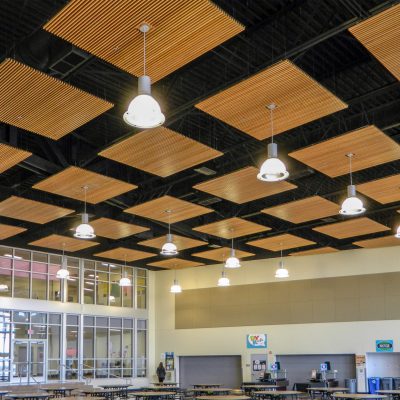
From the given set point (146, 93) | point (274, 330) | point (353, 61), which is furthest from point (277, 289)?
point (146, 93)

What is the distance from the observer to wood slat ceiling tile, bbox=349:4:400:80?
6.81 m

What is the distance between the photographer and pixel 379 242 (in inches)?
783

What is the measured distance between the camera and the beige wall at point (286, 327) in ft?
68.1

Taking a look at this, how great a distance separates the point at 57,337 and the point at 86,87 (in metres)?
14.3

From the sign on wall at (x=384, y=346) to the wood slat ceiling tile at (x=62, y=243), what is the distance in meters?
10.7

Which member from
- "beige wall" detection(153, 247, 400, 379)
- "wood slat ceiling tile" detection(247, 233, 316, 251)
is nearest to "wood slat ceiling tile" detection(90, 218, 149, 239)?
"wood slat ceiling tile" detection(247, 233, 316, 251)

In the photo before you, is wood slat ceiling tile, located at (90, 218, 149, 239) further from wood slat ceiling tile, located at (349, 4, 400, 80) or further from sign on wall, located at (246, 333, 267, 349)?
wood slat ceiling tile, located at (349, 4, 400, 80)

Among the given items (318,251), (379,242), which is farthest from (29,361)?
(379,242)

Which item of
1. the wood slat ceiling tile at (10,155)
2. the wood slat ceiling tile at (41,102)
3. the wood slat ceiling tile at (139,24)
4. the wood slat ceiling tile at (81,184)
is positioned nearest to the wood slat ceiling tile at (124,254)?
the wood slat ceiling tile at (81,184)

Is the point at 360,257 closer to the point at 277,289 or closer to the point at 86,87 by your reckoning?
the point at 277,289

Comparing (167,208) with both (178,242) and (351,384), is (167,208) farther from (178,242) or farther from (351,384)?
(351,384)

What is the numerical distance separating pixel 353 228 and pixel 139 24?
12.7 meters

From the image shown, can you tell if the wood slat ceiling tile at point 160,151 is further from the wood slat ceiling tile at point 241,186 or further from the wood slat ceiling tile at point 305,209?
the wood slat ceiling tile at point 305,209

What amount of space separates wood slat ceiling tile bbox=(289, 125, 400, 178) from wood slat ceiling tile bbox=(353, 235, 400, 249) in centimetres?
808
